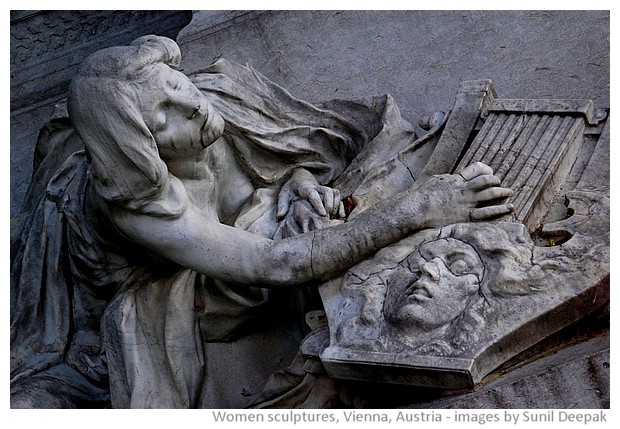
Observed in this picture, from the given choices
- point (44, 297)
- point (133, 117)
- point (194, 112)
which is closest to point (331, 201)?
point (194, 112)

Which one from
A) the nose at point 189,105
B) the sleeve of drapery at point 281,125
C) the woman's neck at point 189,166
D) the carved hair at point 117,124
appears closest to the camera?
the carved hair at point 117,124

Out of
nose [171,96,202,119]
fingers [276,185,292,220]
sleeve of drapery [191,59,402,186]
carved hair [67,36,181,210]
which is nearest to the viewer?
carved hair [67,36,181,210]

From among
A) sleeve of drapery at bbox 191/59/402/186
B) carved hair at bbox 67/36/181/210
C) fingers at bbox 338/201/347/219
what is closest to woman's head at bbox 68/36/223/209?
carved hair at bbox 67/36/181/210

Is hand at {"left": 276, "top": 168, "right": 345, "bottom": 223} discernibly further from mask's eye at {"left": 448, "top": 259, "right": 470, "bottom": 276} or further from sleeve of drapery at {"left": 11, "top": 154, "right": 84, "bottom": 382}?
sleeve of drapery at {"left": 11, "top": 154, "right": 84, "bottom": 382}

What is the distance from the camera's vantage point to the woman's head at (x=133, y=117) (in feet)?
15.5

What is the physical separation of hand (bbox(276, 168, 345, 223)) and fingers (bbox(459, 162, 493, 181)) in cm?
49

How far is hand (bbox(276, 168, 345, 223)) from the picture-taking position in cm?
510

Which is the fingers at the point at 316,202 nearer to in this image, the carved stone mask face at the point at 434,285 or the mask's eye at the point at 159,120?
the carved stone mask face at the point at 434,285

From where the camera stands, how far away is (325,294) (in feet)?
15.9

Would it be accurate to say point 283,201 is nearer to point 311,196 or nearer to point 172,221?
point 311,196

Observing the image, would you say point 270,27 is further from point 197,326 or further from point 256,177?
point 197,326

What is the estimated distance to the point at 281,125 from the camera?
545 centimetres

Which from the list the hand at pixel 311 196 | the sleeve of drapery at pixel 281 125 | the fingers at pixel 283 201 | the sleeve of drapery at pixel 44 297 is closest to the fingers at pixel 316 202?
the hand at pixel 311 196

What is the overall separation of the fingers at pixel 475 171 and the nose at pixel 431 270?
365mm
